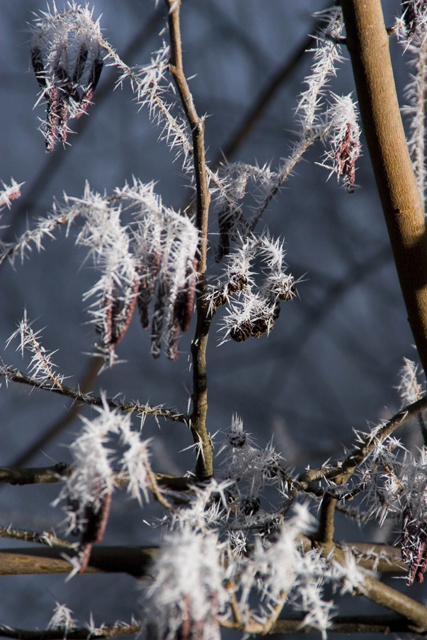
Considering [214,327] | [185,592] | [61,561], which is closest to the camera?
[185,592]

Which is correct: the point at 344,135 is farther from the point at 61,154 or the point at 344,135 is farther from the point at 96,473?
the point at 61,154

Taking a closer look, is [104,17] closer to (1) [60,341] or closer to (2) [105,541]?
(1) [60,341]

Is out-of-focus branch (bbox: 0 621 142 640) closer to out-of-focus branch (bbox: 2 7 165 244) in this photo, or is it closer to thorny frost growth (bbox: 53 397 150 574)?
thorny frost growth (bbox: 53 397 150 574)

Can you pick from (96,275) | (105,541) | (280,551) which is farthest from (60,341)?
(280,551)

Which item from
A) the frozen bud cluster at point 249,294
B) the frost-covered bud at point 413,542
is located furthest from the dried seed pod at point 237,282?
the frost-covered bud at point 413,542

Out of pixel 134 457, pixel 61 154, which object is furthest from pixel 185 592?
pixel 61 154

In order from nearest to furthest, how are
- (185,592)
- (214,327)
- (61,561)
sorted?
1. (185,592)
2. (61,561)
3. (214,327)

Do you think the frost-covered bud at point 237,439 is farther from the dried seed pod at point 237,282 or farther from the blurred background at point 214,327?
the blurred background at point 214,327
